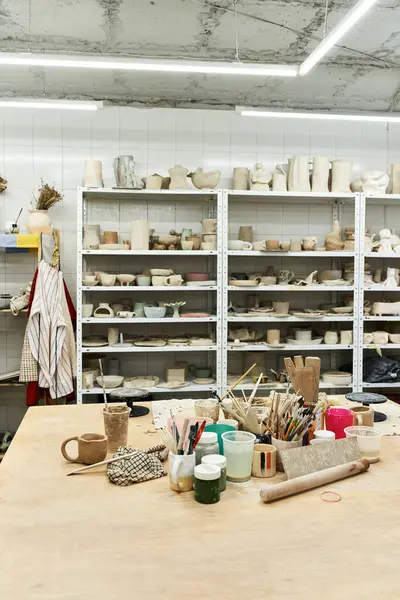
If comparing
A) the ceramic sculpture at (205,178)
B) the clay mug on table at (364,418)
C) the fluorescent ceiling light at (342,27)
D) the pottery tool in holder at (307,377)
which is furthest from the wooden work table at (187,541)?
the ceramic sculpture at (205,178)

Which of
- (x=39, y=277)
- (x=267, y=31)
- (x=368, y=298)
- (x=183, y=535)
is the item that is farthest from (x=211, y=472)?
(x=368, y=298)

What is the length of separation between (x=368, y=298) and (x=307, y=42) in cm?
226

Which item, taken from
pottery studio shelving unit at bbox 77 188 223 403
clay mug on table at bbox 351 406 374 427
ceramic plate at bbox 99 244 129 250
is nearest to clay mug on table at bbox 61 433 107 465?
clay mug on table at bbox 351 406 374 427

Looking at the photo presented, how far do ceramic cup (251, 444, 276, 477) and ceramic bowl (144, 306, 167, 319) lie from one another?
2.64 m

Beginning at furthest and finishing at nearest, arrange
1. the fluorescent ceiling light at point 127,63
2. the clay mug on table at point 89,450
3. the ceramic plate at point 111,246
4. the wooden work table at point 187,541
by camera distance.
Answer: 1. the ceramic plate at point 111,246
2. the fluorescent ceiling light at point 127,63
3. the clay mug on table at point 89,450
4. the wooden work table at point 187,541

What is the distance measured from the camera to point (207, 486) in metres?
1.59

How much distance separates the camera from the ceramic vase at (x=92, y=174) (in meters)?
4.36

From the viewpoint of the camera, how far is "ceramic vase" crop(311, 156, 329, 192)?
4.51 metres

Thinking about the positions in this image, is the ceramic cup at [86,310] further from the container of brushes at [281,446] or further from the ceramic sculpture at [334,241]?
the container of brushes at [281,446]

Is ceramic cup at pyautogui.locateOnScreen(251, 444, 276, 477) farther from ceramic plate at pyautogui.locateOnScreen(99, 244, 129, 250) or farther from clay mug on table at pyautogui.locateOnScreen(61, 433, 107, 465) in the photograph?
ceramic plate at pyautogui.locateOnScreen(99, 244, 129, 250)

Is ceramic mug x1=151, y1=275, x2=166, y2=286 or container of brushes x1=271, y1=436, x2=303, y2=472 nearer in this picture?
container of brushes x1=271, y1=436, x2=303, y2=472

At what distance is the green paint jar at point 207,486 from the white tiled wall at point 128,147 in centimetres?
337

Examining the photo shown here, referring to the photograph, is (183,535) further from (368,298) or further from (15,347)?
(368,298)

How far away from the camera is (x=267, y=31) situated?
3836 mm
